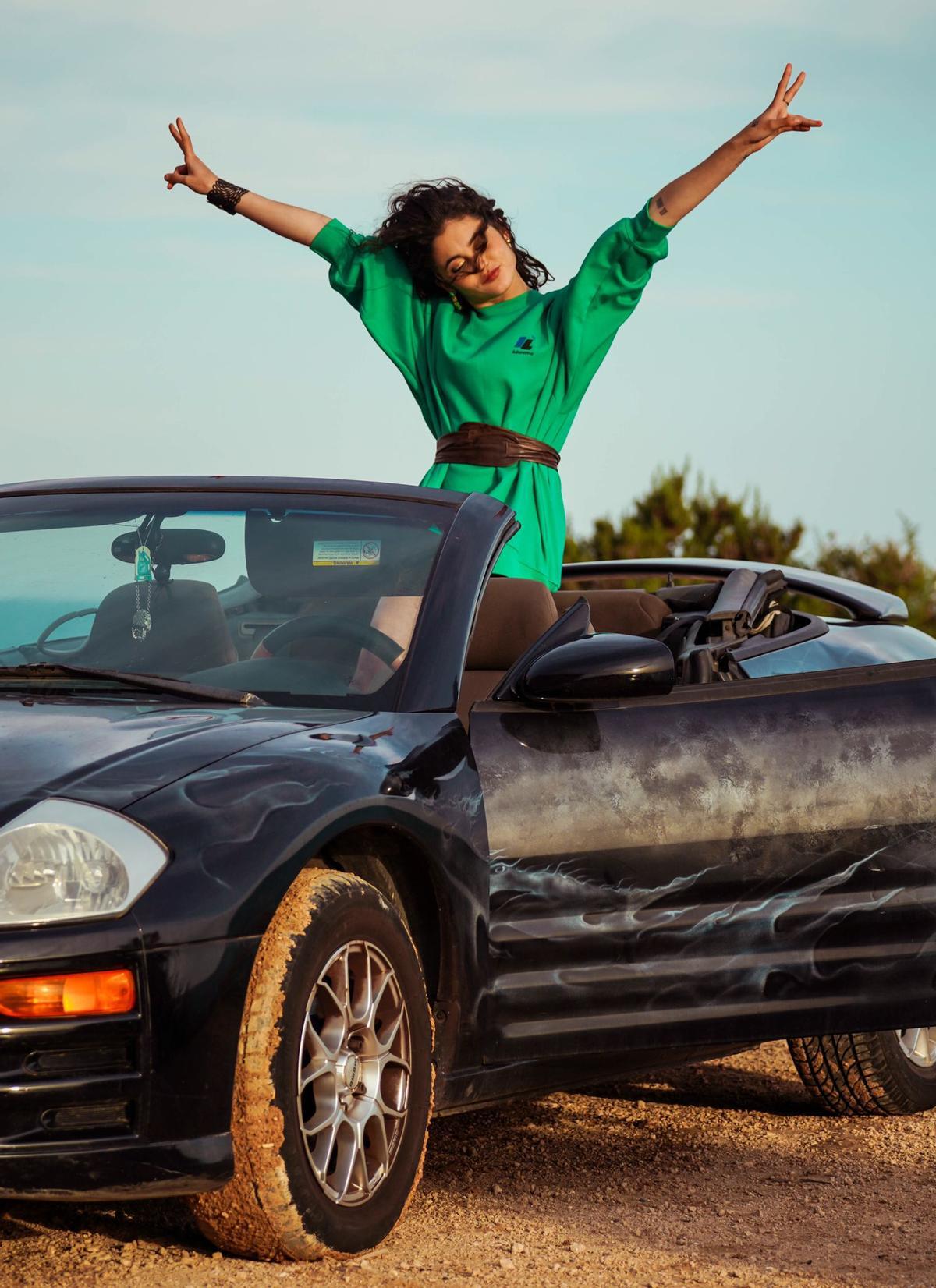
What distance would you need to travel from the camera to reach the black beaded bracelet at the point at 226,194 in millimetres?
6684

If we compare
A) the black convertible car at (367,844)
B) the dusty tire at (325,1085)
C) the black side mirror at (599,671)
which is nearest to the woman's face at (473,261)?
the black convertible car at (367,844)

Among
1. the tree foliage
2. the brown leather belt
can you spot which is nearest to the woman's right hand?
the brown leather belt

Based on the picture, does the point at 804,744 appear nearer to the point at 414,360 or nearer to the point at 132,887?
the point at 132,887

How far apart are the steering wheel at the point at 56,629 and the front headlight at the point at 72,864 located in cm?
117

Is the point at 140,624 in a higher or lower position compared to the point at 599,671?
higher

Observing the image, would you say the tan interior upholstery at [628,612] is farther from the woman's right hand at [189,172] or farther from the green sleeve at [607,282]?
the woman's right hand at [189,172]

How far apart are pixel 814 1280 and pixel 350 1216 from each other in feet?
2.97

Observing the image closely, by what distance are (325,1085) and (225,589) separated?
131cm

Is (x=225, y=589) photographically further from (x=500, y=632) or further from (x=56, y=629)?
(x=500, y=632)

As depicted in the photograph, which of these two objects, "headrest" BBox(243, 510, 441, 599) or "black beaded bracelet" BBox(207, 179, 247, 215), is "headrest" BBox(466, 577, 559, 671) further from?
"black beaded bracelet" BBox(207, 179, 247, 215)

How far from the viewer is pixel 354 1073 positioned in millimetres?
3764

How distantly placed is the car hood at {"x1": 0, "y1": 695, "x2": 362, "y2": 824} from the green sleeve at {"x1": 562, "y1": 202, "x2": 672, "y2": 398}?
8.05 ft

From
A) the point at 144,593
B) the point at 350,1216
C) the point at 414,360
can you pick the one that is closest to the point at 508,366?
the point at 414,360

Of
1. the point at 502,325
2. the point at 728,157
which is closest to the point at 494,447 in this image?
the point at 502,325
